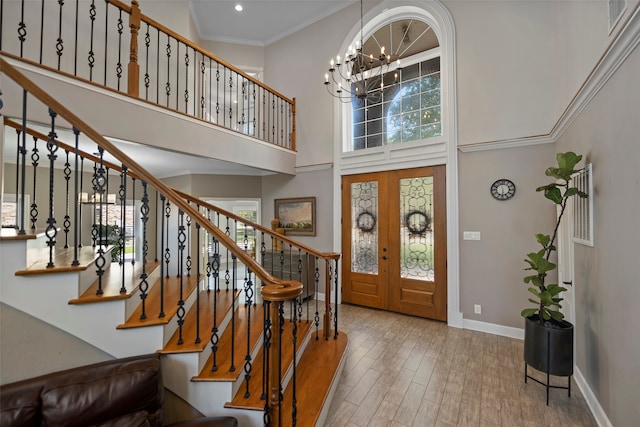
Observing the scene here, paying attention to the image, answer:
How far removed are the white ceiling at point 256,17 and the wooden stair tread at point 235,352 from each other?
5643 millimetres

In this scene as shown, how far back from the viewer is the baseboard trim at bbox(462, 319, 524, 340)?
356cm

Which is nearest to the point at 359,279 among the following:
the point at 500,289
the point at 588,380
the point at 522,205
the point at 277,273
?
the point at 277,273

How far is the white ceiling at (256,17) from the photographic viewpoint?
5.27 m

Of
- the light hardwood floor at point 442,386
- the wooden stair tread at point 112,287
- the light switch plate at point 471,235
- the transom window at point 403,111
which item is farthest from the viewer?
the transom window at point 403,111

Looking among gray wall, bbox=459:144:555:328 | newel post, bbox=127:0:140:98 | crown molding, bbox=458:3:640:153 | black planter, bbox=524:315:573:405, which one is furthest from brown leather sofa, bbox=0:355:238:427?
gray wall, bbox=459:144:555:328

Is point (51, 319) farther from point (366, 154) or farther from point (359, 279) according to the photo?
point (366, 154)

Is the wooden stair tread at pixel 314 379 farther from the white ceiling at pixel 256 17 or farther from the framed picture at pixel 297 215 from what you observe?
the white ceiling at pixel 256 17

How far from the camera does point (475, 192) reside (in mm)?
3857

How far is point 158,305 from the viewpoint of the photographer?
2.23 metres

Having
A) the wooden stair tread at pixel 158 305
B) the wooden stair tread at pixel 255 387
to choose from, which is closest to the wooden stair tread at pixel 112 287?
the wooden stair tread at pixel 158 305

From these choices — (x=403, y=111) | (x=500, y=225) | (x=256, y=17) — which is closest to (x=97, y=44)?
(x=256, y=17)

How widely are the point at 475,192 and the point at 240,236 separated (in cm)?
541

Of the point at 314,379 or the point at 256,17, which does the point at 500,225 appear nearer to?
the point at 314,379

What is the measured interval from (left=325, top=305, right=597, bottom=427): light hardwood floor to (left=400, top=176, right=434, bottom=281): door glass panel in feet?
3.11
